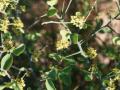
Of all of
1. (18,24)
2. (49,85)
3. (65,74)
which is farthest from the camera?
(18,24)

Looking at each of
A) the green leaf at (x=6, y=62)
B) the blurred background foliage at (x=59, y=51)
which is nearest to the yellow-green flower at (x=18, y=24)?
the blurred background foliage at (x=59, y=51)

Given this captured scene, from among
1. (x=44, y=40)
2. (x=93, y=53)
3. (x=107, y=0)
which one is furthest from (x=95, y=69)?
(x=107, y=0)

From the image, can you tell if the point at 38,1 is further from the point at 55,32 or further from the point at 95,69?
the point at 95,69

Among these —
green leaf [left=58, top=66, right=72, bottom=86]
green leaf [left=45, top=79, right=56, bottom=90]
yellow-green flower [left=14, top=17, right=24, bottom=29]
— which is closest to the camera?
green leaf [left=45, top=79, right=56, bottom=90]

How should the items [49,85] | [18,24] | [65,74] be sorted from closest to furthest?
[49,85], [65,74], [18,24]

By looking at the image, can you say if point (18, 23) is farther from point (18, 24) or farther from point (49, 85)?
point (49, 85)

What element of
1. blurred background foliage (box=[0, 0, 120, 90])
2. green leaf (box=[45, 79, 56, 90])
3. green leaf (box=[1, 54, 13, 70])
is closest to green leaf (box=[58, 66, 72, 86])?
blurred background foliage (box=[0, 0, 120, 90])

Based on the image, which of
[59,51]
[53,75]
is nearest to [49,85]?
[53,75]

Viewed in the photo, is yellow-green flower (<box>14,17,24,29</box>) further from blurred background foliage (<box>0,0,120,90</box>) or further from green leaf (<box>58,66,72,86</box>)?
green leaf (<box>58,66,72,86</box>)

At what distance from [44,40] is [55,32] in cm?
26

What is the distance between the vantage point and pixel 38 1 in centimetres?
327

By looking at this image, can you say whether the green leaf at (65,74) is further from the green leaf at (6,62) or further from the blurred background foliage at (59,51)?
the green leaf at (6,62)

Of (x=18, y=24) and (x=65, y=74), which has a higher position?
(x=18, y=24)

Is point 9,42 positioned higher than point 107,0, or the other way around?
point 9,42
